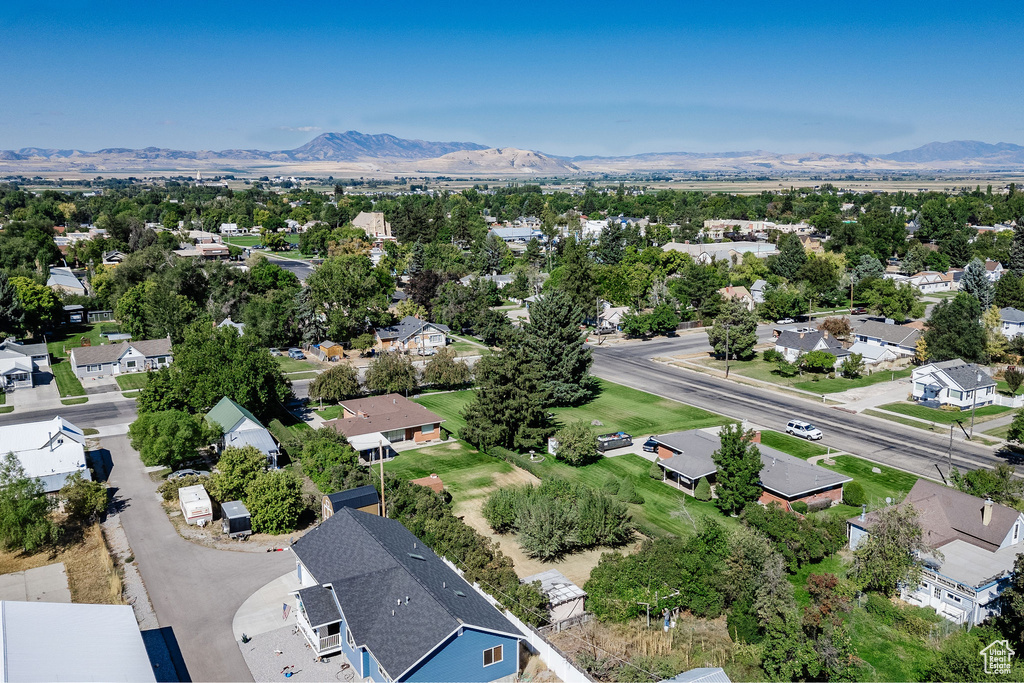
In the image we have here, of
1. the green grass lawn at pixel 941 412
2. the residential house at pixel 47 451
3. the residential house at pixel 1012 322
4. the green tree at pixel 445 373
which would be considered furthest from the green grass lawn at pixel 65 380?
the residential house at pixel 1012 322

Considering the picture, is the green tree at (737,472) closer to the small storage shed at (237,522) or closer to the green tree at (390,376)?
the small storage shed at (237,522)

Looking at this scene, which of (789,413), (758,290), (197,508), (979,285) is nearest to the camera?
(197,508)

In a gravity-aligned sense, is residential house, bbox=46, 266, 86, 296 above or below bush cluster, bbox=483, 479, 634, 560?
above

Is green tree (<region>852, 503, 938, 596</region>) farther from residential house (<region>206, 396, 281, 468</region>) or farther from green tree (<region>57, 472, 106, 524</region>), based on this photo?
green tree (<region>57, 472, 106, 524</region>)

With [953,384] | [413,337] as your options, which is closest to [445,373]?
[413,337]

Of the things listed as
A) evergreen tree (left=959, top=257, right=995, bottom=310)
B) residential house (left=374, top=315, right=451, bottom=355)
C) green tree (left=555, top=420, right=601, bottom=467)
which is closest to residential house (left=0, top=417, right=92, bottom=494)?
green tree (left=555, top=420, right=601, bottom=467)

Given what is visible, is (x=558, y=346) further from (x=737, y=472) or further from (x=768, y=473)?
(x=737, y=472)
